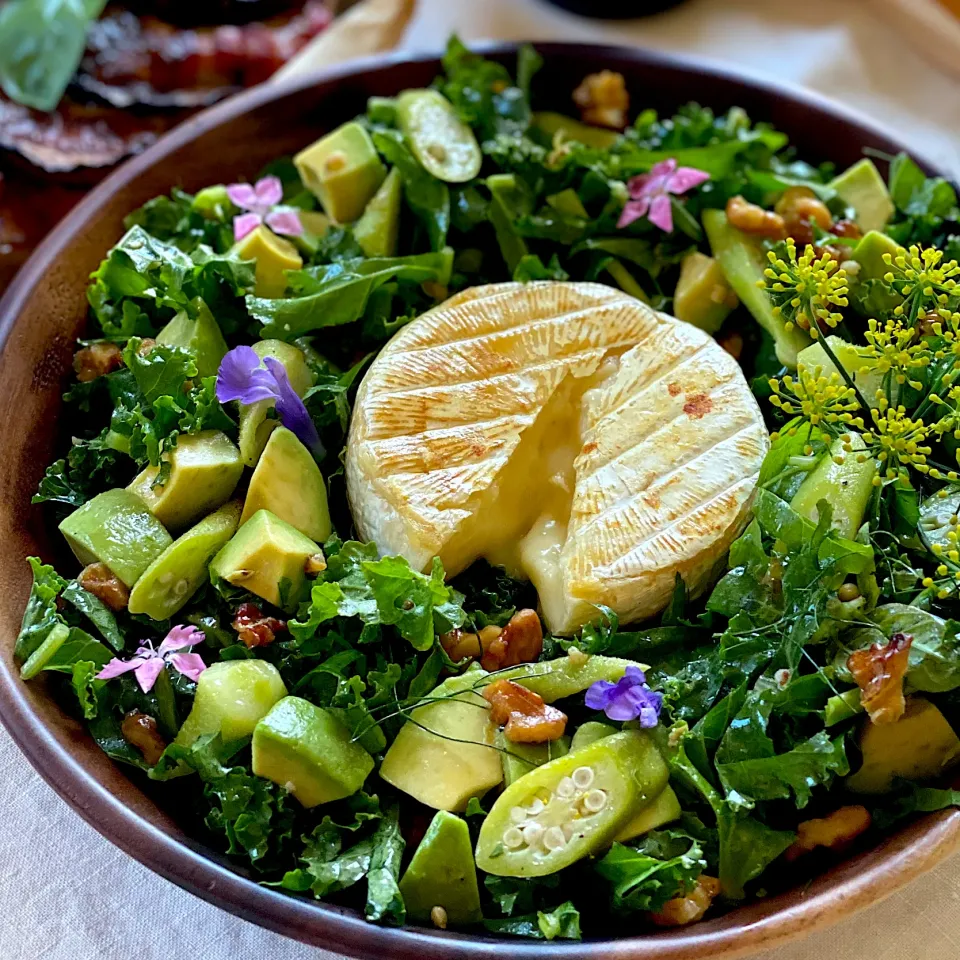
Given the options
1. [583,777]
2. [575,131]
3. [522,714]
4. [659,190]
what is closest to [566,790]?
[583,777]

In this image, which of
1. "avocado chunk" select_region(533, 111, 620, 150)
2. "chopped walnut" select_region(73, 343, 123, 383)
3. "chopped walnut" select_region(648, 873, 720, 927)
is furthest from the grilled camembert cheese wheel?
"avocado chunk" select_region(533, 111, 620, 150)

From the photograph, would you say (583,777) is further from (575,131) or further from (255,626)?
(575,131)

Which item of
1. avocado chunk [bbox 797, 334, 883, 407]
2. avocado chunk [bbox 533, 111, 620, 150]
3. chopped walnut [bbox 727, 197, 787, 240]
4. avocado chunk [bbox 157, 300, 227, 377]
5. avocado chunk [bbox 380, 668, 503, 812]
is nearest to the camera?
avocado chunk [bbox 380, 668, 503, 812]

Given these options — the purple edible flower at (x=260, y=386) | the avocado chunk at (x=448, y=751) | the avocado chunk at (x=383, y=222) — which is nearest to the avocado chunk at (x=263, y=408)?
the purple edible flower at (x=260, y=386)

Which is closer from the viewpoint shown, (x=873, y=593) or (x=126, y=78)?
(x=873, y=593)

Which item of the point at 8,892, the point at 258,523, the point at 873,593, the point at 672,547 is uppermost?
the point at 873,593

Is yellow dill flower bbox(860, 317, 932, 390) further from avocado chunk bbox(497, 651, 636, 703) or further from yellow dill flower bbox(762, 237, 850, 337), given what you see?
avocado chunk bbox(497, 651, 636, 703)

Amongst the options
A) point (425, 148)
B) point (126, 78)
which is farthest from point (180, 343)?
point (126, 78)

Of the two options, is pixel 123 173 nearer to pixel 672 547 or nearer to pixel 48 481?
pixel 48 481
